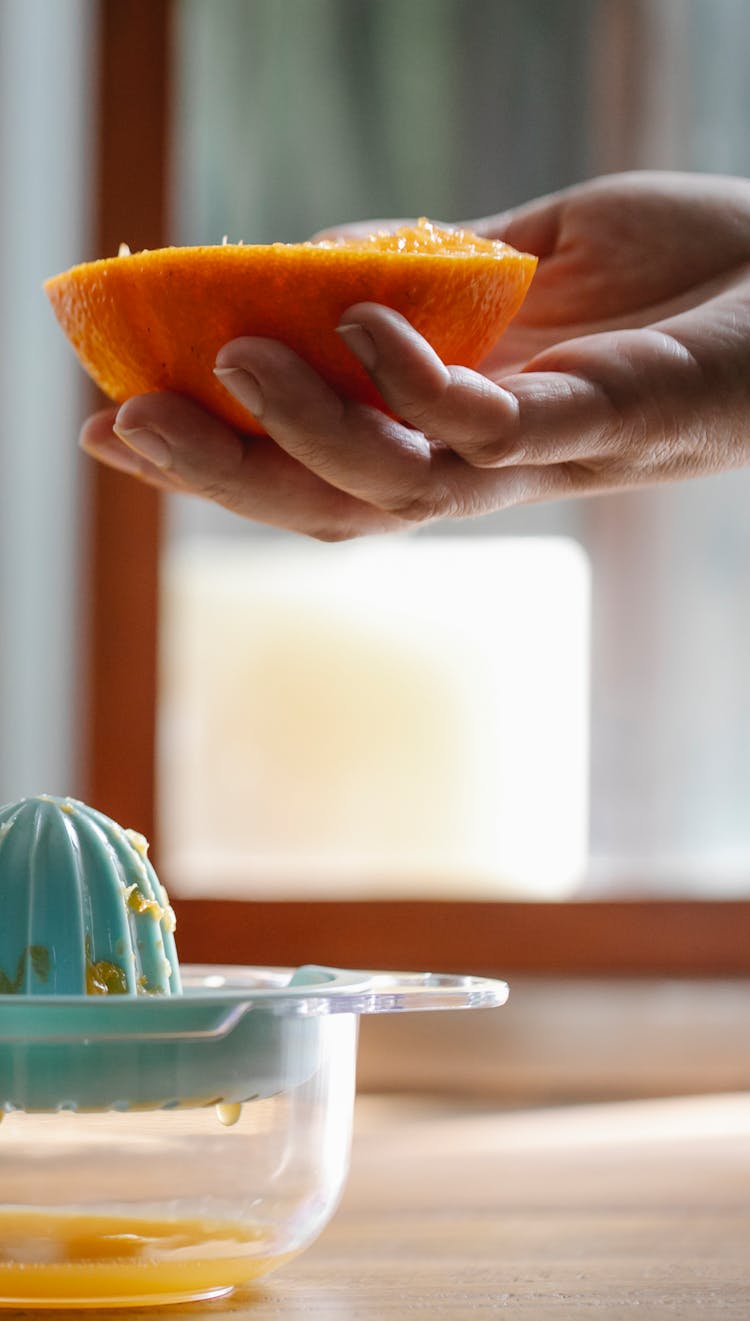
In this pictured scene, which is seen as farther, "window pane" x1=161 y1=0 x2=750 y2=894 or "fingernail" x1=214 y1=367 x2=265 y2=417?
"window pane" x1=161 y1=0 x2=750 y2=894

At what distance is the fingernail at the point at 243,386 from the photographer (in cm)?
46

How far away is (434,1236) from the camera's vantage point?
609mm

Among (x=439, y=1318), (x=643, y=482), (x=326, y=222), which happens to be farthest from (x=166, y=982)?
(x=326, y=222)

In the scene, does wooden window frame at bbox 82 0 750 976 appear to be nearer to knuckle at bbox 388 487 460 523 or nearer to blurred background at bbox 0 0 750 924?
blurred background at bbox 0 0 750 924

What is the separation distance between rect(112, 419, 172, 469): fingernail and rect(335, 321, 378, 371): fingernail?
0.35ft

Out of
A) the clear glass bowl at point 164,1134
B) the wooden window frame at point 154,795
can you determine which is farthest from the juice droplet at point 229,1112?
the wooden window frame at point 154,795

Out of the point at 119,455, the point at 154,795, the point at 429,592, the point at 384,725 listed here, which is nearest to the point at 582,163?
the point at 429,592

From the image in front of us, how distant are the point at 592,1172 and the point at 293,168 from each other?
0.92 meters

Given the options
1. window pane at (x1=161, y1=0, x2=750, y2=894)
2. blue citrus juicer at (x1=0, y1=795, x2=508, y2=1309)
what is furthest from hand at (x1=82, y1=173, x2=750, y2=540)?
window pane at (x1=161, y1=0, x2=750, y2=894)

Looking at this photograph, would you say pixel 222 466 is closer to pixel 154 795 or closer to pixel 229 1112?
pixel 229 1112

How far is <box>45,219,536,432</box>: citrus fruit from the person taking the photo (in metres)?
0.46

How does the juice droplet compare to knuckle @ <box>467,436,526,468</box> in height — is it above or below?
below

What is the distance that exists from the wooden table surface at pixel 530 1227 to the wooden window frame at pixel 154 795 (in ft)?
0.85

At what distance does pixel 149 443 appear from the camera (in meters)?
0.53
